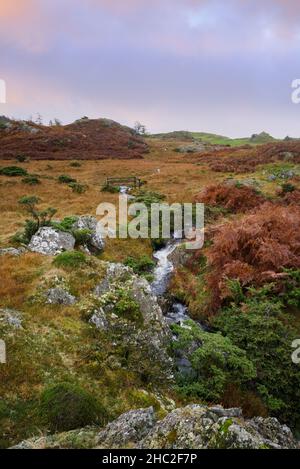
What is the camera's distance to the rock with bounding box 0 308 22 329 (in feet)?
38.0

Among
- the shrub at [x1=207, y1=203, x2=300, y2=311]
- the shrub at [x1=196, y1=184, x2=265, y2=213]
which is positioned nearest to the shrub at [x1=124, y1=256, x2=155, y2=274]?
the shrub at [x1=207, y1=203, x2=300, y2=311]

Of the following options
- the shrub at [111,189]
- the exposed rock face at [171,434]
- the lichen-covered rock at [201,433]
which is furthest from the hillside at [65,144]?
the lichen-covered rock at [201,433]

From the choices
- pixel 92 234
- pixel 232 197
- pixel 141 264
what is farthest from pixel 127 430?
pixel 232 197

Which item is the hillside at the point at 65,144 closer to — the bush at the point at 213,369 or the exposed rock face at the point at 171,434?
the bush at the point at 213,369

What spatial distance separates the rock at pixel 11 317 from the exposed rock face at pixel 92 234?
814 centimetres

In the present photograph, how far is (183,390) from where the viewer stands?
10.8 metres

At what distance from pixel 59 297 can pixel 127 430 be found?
7158 millimetres

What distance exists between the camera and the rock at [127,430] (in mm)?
7102

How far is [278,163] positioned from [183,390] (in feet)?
124

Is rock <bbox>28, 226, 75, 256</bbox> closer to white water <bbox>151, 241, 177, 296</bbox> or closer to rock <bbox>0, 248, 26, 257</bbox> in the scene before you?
rock <bbox>0, 248, 26, 257</bbox>

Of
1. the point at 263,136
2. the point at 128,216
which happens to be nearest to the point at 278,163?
the point at 128,216

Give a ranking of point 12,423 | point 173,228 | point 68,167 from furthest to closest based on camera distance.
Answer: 1. point 68,167
2. point 173,228
3. point 12,423

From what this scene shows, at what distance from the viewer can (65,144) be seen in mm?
67562
